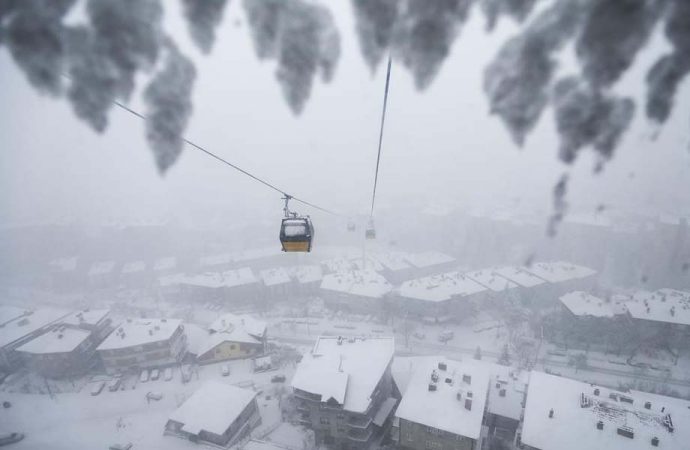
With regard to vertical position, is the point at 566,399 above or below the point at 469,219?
below

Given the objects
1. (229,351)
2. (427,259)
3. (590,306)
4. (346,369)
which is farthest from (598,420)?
(427,259)

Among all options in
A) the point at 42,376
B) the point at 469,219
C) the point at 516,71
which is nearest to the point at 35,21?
the point at 516,71

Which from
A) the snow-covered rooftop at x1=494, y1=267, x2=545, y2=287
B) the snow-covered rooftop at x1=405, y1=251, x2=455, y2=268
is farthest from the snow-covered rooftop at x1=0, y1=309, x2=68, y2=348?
the snow-covered rooftop at x1=494, y1=267, x2=545, y2=287

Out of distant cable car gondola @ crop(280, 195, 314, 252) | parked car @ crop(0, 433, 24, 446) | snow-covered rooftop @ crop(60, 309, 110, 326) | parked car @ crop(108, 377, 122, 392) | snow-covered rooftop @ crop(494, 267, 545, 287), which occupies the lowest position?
parked car @ crop(0, 433, 24, 446)

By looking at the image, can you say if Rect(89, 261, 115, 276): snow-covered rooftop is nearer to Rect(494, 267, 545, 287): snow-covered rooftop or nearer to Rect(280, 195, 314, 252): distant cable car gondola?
Rect(280, 195, 314, 252): distant cable car gondola

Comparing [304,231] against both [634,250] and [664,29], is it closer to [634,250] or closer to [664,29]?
[664,29]

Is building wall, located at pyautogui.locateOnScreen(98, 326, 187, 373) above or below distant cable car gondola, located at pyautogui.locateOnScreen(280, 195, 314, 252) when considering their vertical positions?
below

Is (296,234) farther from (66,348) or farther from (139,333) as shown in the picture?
(66,348)

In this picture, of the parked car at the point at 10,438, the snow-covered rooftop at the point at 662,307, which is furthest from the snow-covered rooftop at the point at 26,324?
the snow-covered rooftop at the point at 662,307
